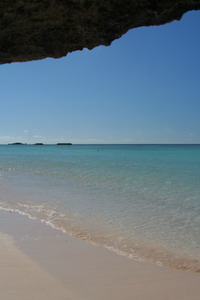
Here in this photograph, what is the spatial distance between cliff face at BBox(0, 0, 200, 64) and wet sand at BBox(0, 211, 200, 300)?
2.99 meters

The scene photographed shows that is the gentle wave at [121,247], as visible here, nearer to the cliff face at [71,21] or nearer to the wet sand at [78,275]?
the wet sand at [78,275]

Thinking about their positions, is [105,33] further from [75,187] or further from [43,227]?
[75,187]

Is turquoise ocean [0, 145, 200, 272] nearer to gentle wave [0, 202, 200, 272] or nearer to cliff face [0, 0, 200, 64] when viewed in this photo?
gentle wave [0, 202, 200, 272]

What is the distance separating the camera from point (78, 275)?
441 cm

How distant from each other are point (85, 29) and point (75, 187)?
36.6 ft

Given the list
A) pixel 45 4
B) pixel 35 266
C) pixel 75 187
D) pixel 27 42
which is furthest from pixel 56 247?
pixel 75 187

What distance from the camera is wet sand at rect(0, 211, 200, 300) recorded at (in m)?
3.87

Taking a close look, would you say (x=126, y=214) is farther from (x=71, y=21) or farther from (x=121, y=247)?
(x=71, y=21)

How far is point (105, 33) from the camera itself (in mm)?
2064

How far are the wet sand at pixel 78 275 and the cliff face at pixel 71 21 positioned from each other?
299cm

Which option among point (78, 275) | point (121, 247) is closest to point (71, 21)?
point (78, 275)

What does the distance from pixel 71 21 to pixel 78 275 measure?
3643mm

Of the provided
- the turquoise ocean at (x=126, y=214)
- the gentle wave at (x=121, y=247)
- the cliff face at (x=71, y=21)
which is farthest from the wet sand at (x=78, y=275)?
the cliff face at (x=71, y=21)

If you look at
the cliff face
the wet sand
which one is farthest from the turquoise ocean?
the cliff face
